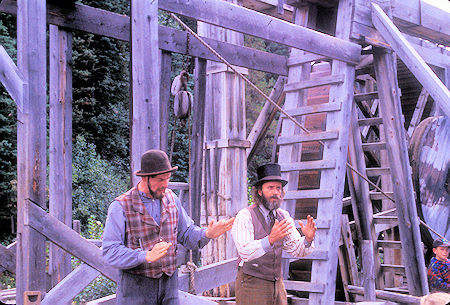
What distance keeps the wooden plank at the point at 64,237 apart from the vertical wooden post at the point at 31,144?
53 mm

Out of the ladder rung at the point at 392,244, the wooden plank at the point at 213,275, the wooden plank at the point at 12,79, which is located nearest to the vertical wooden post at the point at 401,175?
the ladder rung at the point at 392,244

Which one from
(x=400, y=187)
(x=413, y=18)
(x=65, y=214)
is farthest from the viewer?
(x=413, y=18)

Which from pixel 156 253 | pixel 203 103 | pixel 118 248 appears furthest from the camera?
pixel 203 103

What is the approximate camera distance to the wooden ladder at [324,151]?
6.74 meters

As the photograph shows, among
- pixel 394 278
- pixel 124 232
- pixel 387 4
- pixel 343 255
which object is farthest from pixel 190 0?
pixel 394 278

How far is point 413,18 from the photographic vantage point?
884 centimetres

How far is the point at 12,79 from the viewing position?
4535 mm

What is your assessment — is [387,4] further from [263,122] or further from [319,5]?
[263,122]

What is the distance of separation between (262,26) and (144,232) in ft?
9.44

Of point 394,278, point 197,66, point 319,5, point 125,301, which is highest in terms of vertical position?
A: point 319,5

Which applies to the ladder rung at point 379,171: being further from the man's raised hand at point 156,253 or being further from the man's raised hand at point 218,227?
the man's raised hand at point 156,253

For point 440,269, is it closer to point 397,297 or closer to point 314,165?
point 397,297

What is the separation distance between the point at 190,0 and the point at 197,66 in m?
1.57

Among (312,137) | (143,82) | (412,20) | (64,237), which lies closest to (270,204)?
(143,82)
